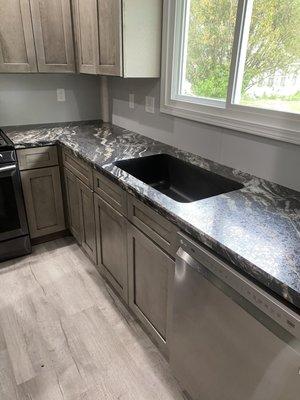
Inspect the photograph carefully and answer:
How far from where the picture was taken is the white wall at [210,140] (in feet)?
4.66

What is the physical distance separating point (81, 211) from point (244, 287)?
157cm

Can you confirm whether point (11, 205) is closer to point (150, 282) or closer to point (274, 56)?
point (150, 282)

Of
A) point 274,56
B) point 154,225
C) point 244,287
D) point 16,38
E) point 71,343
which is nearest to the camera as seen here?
point 244,287

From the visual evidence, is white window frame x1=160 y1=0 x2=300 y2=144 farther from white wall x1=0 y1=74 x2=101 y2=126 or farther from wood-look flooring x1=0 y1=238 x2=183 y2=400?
wood-look flooring x1=0 y1=238 x2=183 y2=400

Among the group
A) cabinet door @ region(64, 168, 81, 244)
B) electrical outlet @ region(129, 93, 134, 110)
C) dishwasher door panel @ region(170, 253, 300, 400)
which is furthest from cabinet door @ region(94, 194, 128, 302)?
electrical outlet @ region(129, 93, 134, 110)

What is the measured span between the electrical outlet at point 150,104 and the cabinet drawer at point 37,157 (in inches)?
32.3

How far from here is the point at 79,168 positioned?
206 centimetres

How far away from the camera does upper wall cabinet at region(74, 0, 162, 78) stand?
181cm

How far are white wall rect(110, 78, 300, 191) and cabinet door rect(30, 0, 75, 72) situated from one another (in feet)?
1.68

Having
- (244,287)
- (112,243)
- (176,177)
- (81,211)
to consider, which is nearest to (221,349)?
(244,287)

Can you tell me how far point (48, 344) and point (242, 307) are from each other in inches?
50.2

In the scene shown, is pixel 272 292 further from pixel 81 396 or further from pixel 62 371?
pixel 62 371

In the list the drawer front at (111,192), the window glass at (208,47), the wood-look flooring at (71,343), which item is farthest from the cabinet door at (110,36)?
the wood-look flooring at (71,343)

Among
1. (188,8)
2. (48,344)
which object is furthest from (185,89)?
(48,344)
